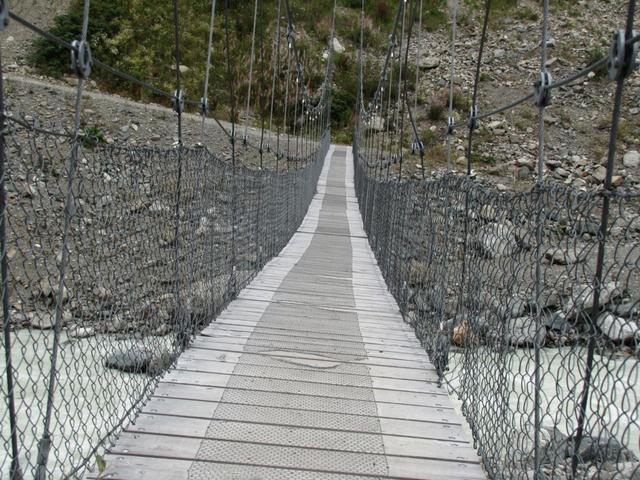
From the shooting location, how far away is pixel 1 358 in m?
3.88

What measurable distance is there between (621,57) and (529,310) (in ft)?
2.14

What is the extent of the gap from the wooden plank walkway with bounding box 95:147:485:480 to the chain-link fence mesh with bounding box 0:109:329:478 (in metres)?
0.09

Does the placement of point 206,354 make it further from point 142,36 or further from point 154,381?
point 142,36

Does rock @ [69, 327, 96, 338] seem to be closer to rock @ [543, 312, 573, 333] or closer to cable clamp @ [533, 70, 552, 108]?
rock @ [543, 312, 573, 333]

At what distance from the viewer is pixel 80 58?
1.39 meters

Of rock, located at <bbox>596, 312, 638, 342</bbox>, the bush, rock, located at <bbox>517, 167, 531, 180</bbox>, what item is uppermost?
the bush

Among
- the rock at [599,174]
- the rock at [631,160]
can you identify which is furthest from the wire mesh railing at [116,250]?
the rock at [631,160]

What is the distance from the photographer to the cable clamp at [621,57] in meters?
1.13

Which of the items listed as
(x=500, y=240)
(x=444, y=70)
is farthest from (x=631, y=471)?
(x=444, y=70)

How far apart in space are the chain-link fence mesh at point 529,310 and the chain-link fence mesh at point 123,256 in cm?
76

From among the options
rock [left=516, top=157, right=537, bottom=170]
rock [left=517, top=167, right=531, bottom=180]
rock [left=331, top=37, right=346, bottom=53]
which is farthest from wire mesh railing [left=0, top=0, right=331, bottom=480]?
rock [left=331, top=37, right=346, bottom=53]

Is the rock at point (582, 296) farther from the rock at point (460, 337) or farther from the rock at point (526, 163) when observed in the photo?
the rock at point (526, 163)

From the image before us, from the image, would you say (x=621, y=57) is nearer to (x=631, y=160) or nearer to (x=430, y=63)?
(x=631, y=160)

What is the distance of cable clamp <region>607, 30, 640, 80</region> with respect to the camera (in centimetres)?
113
